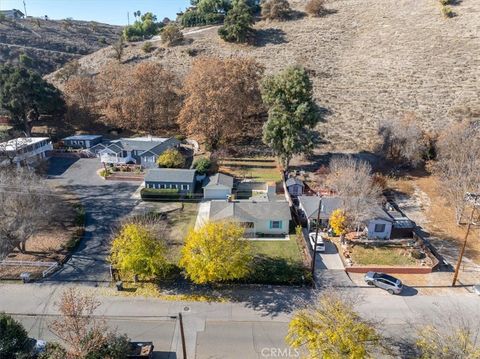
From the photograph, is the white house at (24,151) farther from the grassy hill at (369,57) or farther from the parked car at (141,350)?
the parked car at (141,350)

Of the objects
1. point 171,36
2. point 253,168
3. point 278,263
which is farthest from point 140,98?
point 278,263

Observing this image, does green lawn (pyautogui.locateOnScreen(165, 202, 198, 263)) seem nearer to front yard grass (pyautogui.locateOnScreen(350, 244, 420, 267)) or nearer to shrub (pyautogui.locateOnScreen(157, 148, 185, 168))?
shrub (pyautogui.locateOnScreen(157, 148, 185, 168))

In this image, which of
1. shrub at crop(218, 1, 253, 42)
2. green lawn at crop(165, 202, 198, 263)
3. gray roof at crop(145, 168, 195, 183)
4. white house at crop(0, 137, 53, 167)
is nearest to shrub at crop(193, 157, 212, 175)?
gray roof at crop(145, 168, 195, 183)

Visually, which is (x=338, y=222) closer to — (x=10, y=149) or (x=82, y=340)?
(x=82, y=340)

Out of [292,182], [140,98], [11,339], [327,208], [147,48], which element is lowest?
[11,339]

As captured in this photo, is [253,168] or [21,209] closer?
[21,209]

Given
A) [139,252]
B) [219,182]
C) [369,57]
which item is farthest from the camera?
[369,57]

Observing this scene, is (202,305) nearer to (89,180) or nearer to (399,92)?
(89,180)
